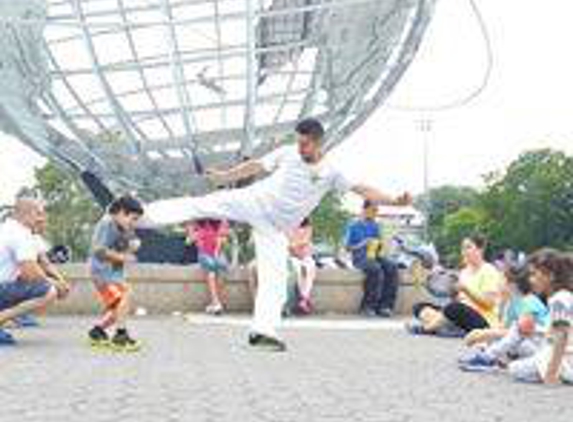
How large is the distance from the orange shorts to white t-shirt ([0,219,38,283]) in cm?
51

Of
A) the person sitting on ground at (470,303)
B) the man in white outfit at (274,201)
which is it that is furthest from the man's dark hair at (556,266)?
the person sitting on ground at (470,303)

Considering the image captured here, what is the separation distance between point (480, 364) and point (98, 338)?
2400 mm

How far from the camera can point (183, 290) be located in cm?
1250

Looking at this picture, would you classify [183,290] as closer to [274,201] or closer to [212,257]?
[212,257]

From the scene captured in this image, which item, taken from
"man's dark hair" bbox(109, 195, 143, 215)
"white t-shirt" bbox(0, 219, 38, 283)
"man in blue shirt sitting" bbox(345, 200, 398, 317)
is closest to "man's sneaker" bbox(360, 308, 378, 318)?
"man in blue shirt sitting" bbox(345, 200, 398, 317)

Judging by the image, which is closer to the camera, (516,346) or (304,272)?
(516,346)

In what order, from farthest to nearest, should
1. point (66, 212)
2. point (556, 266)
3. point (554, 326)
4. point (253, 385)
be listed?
point (66, 212)
point (556, 266)
point (554, 326)
point (253, 385)

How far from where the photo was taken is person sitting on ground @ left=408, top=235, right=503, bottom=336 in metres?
9.45

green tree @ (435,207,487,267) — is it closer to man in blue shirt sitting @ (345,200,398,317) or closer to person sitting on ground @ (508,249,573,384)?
man in blue shirt sitting @ (345,200,398,317)

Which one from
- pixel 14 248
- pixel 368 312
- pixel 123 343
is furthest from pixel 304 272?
pixel 123 343

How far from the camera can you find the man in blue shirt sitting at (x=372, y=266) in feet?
41.8

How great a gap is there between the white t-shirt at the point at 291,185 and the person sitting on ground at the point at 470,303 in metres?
2.39

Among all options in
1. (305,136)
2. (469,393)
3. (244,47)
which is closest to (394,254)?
(244,47)

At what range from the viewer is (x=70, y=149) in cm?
1734
